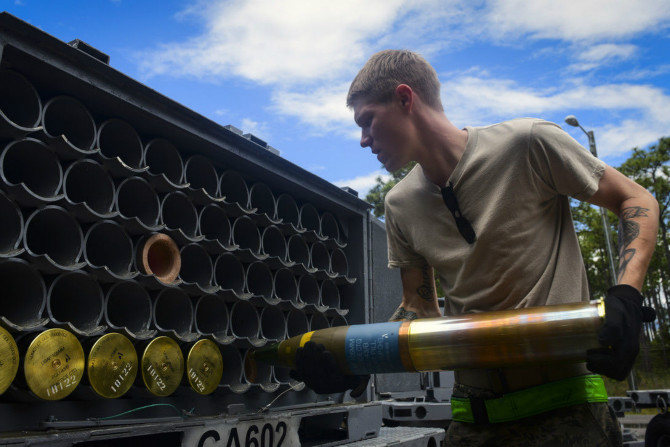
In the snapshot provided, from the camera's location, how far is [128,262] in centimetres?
319

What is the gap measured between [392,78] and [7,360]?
2.06 meters

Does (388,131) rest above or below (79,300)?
above

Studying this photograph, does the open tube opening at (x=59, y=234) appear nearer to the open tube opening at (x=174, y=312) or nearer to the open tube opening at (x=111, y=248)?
the open tube opening at (x=111, y=248)

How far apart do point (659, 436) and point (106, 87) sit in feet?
19.6

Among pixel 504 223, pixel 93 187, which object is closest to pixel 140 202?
pixel 93 187

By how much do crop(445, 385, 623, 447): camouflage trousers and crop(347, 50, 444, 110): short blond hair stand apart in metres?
1.40

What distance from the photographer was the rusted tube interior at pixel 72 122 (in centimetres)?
302

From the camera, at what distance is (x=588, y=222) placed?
99.9 feet

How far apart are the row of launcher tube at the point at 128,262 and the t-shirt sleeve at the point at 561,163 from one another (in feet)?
6.92

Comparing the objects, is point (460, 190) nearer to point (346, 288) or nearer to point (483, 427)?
point (483, 427)

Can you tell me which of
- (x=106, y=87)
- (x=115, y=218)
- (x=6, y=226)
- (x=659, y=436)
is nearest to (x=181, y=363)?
A: (x=115, y=218)

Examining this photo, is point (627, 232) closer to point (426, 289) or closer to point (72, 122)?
point (426, 289)

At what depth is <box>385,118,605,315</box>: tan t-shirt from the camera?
7.15ft

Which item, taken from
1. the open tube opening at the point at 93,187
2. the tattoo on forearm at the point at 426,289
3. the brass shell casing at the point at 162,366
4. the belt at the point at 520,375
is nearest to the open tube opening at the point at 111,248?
the open tube opening at the point at 93,187
